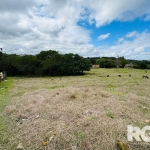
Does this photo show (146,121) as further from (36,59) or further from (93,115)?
(36,59)

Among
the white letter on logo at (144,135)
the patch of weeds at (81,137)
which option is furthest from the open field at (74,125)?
the white letter on logo at (144,135)

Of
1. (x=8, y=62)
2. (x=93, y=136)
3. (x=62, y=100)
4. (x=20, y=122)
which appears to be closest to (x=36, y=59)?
(x=8, y=62)

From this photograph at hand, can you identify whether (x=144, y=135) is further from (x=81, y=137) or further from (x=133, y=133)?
(x=81, y=137)

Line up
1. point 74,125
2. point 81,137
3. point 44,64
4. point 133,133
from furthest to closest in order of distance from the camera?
point 44,64, point 74,125, point 133,133, point 81,137

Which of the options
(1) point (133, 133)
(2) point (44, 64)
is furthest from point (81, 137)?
(2) point (44, 64)

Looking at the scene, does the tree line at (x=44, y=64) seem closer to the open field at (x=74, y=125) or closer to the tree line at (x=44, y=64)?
the tree line at (x=44, y=64)

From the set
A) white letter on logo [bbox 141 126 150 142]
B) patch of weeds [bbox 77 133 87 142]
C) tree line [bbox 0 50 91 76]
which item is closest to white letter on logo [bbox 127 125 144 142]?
white letter on logo [bbox 141 126 150 142]

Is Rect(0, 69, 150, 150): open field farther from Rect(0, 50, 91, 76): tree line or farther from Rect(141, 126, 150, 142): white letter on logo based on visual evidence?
Rect(0, 50, 91, 76): tree line

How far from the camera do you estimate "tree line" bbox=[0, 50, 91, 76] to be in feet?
63.2

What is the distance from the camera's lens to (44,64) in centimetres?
1909

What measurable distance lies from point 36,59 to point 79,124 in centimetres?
1767

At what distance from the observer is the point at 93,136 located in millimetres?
3078

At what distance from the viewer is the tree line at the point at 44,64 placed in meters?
19.2

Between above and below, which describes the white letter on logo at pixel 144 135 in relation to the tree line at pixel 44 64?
below
